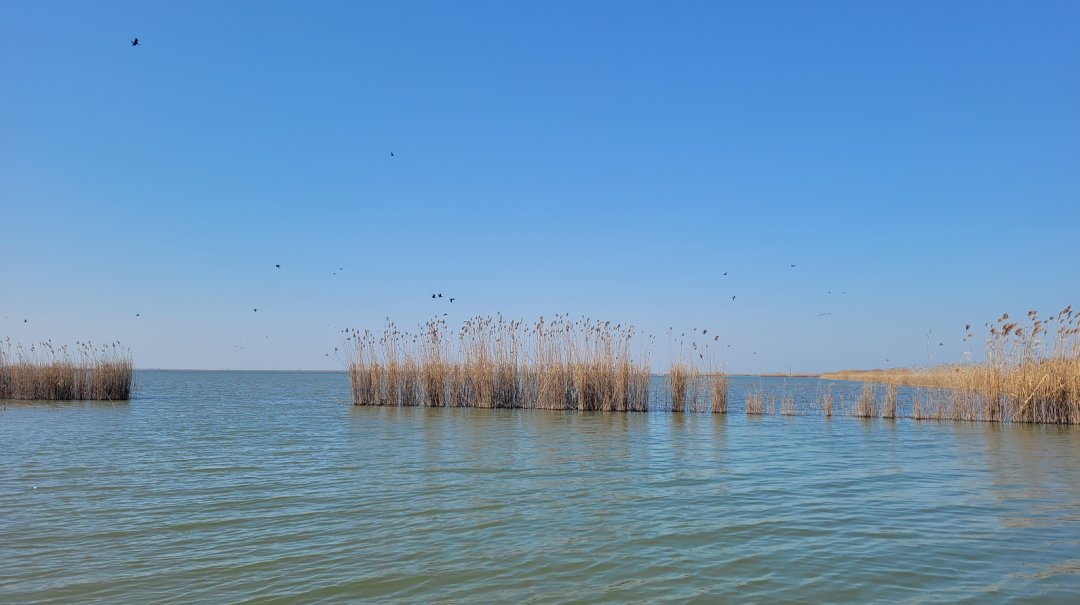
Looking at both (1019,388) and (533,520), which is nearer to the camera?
(533,520)

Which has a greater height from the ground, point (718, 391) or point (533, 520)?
point (718, 391)

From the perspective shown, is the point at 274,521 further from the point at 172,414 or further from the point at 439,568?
the point at 172,414

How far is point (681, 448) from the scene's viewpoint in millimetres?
12664

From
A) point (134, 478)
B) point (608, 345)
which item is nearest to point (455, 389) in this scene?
point (608, 345)

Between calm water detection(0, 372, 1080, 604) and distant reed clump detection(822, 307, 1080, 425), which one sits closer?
calm water detection(0, 372, 1080, 604)

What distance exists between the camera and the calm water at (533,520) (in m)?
4.95

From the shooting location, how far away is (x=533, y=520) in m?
6.87

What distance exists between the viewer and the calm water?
16.3 feet

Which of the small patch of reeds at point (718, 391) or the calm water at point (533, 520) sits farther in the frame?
the small patch of reeds at point (718, 391)

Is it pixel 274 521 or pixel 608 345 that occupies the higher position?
pixel 608 345

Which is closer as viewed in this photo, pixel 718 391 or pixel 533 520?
pixel 533 520

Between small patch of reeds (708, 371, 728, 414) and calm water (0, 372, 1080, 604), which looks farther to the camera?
small patch of reeds (708, 371, 728, 414)

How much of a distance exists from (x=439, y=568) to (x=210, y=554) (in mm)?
1963

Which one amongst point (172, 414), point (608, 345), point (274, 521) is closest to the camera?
point (274, 521)
